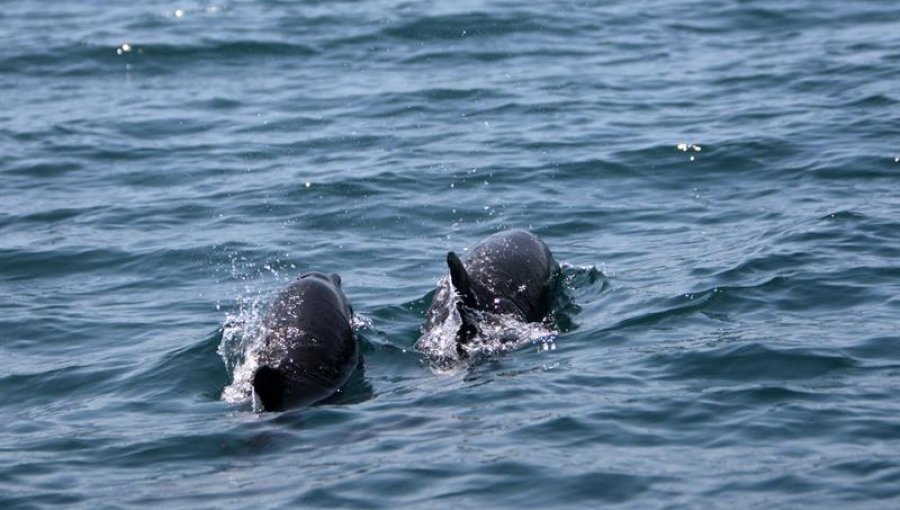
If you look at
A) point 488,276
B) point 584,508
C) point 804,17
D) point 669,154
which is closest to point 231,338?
point 488,276

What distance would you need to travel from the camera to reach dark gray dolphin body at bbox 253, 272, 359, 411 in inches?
404

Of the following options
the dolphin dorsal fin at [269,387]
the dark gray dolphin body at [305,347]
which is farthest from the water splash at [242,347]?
the dolphin dorsal fin at [269,387]

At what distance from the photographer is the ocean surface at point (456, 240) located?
9398mm

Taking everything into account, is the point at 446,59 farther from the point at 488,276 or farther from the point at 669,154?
the point at 488,276

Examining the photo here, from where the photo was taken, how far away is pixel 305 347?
10.8 m

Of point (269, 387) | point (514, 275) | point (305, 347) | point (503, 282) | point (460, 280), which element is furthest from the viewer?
point (514, 275)

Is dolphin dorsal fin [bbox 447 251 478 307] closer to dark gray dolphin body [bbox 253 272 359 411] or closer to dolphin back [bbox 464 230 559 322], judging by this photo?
dolphin back [bbox 464 230 559 322]

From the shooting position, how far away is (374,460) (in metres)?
9.37

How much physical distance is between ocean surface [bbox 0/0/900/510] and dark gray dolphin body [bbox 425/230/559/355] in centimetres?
27

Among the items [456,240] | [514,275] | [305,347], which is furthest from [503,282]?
[456,240]

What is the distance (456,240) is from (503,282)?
9.42 feet

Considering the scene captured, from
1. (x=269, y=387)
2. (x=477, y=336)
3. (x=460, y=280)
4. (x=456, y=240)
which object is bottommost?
(x=456, y=240)

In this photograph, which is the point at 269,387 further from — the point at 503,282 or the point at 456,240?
the point at 456,240

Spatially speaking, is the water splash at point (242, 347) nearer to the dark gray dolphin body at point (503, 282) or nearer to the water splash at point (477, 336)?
the water splash at point (477, 336)
